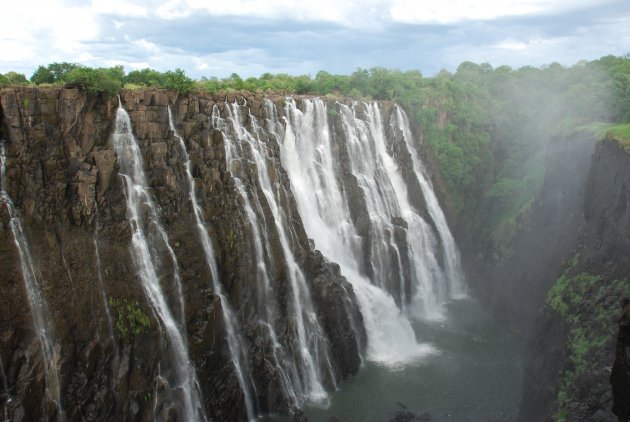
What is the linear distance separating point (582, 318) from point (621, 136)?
11.1m

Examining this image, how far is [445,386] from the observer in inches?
1091

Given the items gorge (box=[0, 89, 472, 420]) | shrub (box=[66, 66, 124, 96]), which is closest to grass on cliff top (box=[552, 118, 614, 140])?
gorge (box=[0, 89, 472, 420])

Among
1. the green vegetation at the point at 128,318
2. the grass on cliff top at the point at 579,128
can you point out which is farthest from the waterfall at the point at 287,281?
the grass on cliff top at the point at 579,128

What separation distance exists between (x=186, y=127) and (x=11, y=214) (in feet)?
31.1

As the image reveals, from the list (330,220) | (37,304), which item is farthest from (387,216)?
(37,304)

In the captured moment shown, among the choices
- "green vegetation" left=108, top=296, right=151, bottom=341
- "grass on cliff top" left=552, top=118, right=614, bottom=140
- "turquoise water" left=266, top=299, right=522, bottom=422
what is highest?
"grass on cliff top" left=552, top=118, right=614, bottom=140

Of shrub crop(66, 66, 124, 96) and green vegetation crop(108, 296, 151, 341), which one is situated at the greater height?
shrub crop(66, 66, 124, 96)

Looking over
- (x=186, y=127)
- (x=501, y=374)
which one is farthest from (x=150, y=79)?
(x=501, y=374)

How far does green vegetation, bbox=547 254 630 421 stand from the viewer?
22281 mm

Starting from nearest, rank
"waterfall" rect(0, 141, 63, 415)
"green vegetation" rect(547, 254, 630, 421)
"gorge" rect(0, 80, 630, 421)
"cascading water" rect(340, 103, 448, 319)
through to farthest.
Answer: "waterfall" rect(0, 141, 63, 415) → "gorge" rect(0, 80, 630, 421) → "green vegetation" rect(547, 254, 630, 421) → "cascading water" rect(340, 103, 448, 319)

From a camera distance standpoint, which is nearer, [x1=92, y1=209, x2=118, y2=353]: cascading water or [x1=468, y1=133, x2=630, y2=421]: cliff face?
[x1=92, y1=209, x2=118, y2=353]: cascading water

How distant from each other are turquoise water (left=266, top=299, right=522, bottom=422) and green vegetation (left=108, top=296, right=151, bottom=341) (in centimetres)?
804

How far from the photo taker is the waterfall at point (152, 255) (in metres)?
22.6

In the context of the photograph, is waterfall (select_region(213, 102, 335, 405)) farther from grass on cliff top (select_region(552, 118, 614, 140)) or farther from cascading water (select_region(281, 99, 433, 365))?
grass on cliff top (select_region(552, 118, 614, 140))
